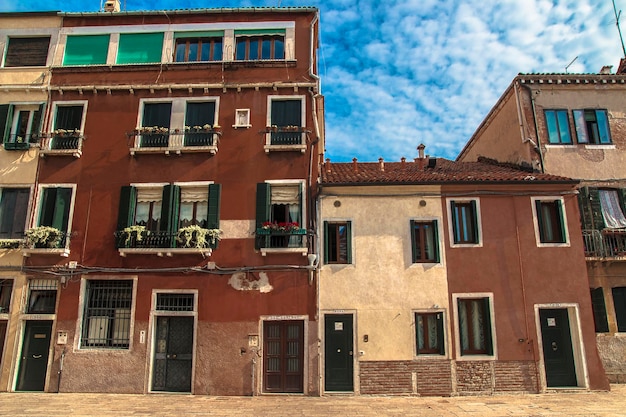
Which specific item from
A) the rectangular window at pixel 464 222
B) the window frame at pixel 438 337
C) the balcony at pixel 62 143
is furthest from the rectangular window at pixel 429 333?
the balcony at pixel 62 143

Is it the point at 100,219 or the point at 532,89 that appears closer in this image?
the point at 100,219

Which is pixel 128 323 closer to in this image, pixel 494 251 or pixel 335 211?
pixel 335 211

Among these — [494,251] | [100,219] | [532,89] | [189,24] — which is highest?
[189,24]

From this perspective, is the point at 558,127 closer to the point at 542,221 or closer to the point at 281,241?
the point at 542,221

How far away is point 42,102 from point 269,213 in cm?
944

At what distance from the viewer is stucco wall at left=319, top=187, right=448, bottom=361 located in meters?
13.7

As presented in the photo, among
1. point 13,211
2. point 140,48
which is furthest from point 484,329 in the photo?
point 13,211

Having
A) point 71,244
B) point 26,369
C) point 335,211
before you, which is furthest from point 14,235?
point 335,211

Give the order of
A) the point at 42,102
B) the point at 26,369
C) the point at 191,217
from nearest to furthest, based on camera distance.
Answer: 1. the point at 26,369
2. the point at 191,217
3. the point at 42,102

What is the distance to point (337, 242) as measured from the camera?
14.5m

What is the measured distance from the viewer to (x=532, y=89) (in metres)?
17.1

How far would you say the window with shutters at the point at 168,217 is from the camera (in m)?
14.1

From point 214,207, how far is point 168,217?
156 cm

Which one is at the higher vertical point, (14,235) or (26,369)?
(14,235)
